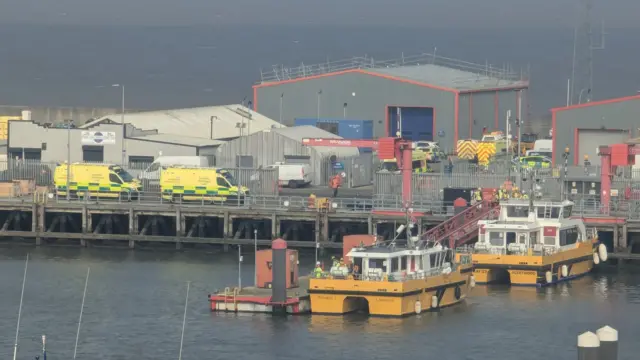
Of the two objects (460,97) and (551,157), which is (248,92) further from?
(551,157)

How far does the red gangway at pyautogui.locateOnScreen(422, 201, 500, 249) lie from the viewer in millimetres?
67938

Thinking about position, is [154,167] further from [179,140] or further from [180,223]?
[180,223]

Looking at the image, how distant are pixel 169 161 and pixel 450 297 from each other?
3075 centimetres

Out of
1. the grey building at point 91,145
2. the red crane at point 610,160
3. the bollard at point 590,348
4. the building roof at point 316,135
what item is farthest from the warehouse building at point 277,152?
the bollard at point 590,348

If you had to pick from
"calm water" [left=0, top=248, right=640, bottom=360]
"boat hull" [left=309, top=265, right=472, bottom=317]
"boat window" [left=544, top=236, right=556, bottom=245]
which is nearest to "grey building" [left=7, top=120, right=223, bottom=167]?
"calm water" [left=0, top=248, right=640, bottom=360]

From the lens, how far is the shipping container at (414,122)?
343 feet

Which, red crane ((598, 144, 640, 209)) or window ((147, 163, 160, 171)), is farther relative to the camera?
window ((147, 163, 160, 171))

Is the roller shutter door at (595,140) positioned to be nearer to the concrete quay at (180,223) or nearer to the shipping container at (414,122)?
the concrete quay at (180,223)

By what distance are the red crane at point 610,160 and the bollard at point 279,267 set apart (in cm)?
2127

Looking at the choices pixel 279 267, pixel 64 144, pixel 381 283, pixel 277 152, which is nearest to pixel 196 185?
pixel 277 152

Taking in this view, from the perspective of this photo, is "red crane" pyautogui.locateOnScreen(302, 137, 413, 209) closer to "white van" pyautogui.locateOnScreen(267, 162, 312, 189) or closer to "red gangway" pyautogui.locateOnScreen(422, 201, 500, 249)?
Answer: "red gangway" pyautogui.locateOnScreen(422, 201, 500, 249)

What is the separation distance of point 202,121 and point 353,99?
34.2 feet

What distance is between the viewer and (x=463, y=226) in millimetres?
68750

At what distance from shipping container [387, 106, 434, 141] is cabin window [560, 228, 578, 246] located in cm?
3869
